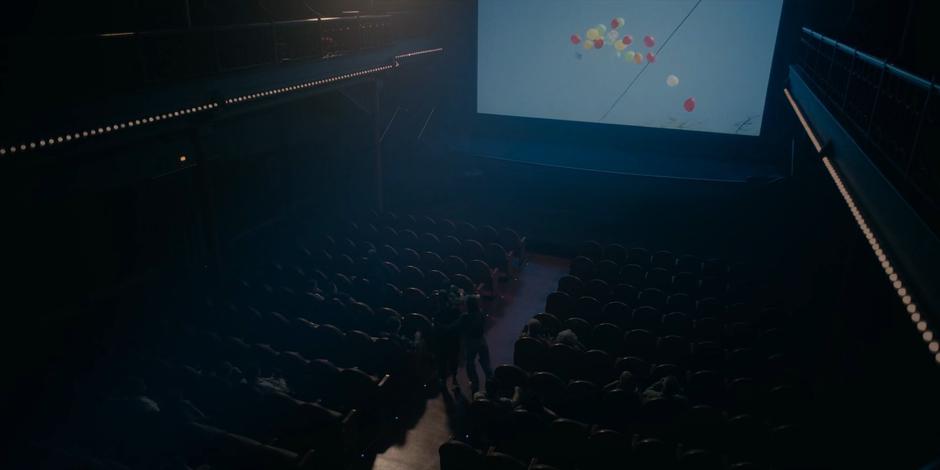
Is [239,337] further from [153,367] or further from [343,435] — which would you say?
[343,435]

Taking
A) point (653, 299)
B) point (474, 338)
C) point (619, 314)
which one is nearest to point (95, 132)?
point (474, 338)

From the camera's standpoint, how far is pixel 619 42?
52.2ft

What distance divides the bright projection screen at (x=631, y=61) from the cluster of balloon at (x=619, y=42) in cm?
3

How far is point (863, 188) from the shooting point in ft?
19.0

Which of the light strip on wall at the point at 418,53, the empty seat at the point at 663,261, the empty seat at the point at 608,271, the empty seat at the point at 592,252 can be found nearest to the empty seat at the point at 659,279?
the empty seat at the point at 663,261

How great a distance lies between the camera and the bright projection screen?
14.6m

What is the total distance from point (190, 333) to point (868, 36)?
1241cm

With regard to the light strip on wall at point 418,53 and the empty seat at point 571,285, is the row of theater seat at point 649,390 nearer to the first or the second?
the empty seat at point 571,285

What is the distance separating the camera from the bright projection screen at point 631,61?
14562 mm

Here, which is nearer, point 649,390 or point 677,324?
point 649,390

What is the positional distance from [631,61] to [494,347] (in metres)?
9.61

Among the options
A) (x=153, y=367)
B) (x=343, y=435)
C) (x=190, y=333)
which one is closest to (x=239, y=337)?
(x=190, y=333)

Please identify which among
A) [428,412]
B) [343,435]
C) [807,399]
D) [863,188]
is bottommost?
[428,412]

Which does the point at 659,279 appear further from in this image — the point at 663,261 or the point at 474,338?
the point at 474,338
